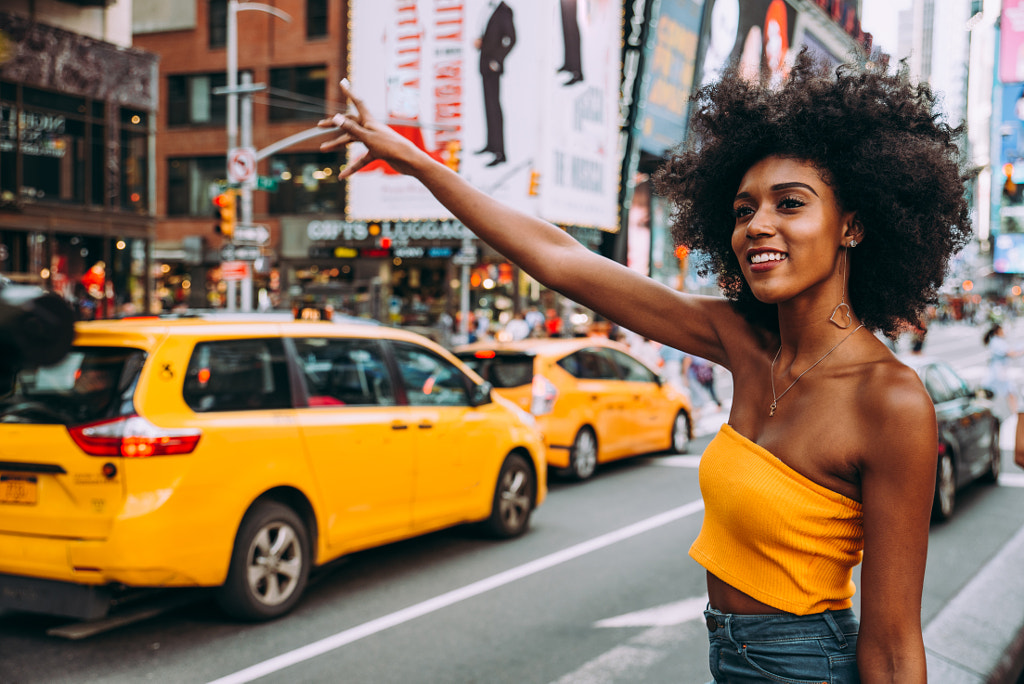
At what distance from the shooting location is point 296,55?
41.1m

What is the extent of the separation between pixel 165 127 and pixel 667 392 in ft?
121

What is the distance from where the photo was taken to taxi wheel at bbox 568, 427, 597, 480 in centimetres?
1061

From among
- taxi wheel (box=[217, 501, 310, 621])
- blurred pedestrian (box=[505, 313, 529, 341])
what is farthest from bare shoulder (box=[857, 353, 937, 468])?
blurred pedestrian (box=[505, 313, 529, 341])

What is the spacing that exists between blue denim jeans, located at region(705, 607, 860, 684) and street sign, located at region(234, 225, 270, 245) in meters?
18.9

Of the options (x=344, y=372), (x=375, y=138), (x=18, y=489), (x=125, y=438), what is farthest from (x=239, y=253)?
(x=375, y=138)

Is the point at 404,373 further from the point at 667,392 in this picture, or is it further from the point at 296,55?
the point at 296,55

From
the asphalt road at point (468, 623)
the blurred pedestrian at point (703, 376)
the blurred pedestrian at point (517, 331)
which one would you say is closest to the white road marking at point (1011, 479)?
the asphalt road at point (468, 623)

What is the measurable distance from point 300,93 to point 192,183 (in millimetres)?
6615

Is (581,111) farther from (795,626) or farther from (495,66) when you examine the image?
(795,626)

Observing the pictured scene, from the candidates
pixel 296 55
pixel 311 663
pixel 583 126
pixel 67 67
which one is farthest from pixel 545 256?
pixel 296 55

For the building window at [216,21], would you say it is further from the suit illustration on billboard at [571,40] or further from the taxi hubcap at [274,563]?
the taxi hubcap at [274,563]

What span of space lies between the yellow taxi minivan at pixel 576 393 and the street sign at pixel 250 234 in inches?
400

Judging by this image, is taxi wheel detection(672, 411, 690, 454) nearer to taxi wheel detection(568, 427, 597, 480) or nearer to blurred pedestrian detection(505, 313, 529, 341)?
taxi wheel detection(568, 427, 597, 480)

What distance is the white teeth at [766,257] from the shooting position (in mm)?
1966
